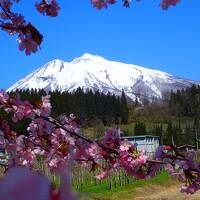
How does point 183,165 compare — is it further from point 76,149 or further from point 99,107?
point 99,107

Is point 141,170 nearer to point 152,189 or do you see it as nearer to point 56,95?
point 152,189

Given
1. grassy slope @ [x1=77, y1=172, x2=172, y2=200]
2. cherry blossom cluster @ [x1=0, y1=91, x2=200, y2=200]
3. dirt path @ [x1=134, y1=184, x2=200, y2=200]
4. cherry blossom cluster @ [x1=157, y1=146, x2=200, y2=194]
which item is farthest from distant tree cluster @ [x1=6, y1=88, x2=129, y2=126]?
cherry blossom cluster @ [x1=157, y1=146, x2=200, y2=194]

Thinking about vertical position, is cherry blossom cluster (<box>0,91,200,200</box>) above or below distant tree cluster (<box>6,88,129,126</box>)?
below

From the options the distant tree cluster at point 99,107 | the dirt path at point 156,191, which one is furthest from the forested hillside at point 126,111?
the dirt path at point 156,191

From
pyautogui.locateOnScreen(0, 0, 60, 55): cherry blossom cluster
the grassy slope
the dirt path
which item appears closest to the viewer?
pyautogui.locateOnScreen(0, 0, 60, 55): cherry blossom cluster

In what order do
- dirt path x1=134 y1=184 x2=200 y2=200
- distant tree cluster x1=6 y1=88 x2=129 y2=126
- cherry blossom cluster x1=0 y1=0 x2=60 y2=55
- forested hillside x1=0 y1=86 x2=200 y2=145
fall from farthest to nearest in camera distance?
distant tree cluster x1=6 y1=88 x2=129 y2=126
forested hillside x1=0 y1=86 x2=200 y2=145
dirt path x1=134 y1=184 x2=200 y2=200
cherry blossom cluster x1=0 y1=0 x2=60 y2=55

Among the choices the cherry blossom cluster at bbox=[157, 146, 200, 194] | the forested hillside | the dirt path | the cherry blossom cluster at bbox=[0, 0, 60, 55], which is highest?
the forested hillside

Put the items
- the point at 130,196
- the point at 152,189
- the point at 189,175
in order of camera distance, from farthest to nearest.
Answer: the point at 152,189 → the point at 130,196 → the point at 189,175

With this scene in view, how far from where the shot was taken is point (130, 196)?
26.4 meters

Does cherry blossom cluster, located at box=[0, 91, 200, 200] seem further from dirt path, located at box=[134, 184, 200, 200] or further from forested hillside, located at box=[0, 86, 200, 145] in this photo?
forested hillside, located at box=[0, 86, 200, 145]

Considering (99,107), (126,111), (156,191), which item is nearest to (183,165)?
(156,191)

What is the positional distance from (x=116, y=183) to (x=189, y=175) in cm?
2832

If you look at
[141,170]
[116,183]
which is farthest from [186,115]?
[141,170]

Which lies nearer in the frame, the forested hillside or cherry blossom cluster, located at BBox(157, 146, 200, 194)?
cherry blossom cluster, located at BBox(157, 146, 200, 194)
